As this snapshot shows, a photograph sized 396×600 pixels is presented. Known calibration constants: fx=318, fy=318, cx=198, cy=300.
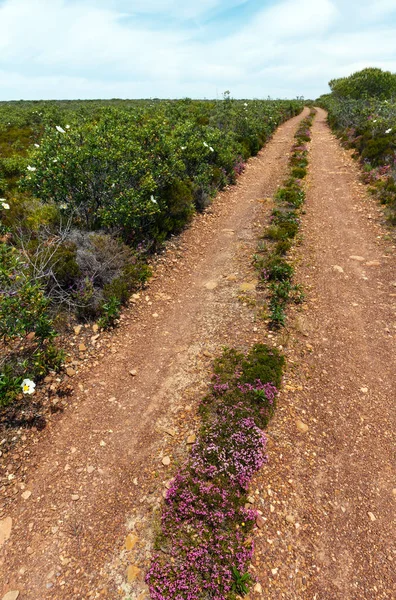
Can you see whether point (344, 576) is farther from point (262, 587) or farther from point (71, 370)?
point (71, 370)

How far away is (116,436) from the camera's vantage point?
5348 millimetres

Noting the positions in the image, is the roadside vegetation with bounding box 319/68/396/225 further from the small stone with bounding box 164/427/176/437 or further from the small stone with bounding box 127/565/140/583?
the small stone with bounding box 127/565/140/583

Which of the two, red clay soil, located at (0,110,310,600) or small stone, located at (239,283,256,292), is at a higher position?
small stone, located at (239,283,256,292)

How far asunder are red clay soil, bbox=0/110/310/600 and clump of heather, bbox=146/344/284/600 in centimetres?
40

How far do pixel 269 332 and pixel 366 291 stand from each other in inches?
138

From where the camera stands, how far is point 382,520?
4.27 m

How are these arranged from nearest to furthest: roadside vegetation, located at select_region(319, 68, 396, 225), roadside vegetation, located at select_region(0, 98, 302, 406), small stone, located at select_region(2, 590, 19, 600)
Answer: small stone, located at select_region(2, 590, 19, 600)
roadside vegetation, located at select_region(0, 98, 302, 406)
roadside vegetation, located at select_region(319, 68, 396, 225)

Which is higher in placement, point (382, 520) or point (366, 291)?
point (366, 291)

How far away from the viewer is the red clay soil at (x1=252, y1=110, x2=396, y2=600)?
151 inches

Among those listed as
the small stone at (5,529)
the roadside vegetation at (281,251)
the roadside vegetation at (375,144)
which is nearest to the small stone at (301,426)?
the roadside vegetation at (281,251)

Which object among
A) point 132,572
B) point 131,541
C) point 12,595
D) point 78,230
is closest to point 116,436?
point 131,541

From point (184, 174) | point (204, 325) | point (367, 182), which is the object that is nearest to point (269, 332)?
point (204, 325)

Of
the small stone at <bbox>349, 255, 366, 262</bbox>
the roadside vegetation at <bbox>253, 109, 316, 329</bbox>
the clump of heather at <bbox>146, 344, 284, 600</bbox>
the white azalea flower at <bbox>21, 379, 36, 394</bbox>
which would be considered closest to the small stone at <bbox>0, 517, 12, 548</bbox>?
the white azalea flower at <bbox>21, 379, 36, 394</bbox>

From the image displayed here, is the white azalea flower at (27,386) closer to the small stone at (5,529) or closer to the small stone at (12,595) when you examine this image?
the small stone at (5,529)
